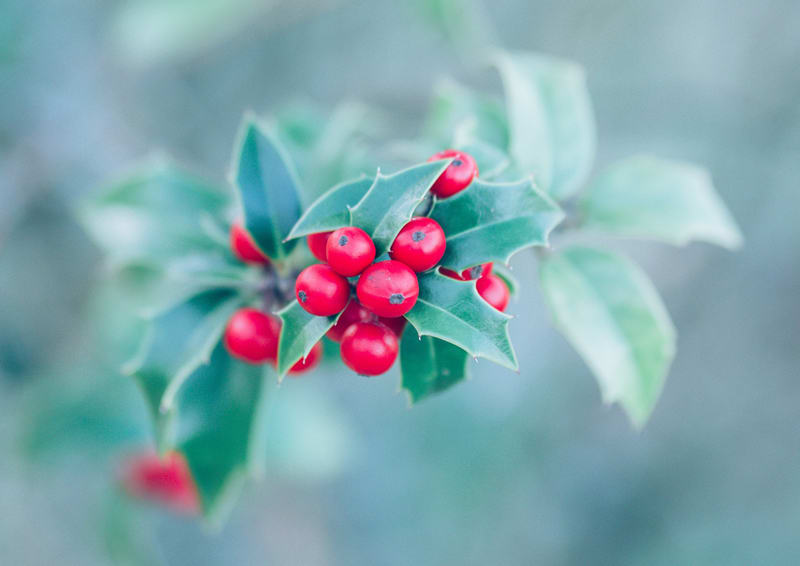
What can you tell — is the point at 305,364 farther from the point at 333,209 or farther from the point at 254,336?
the point at 333,209

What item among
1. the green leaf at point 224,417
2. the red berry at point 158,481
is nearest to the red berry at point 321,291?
the green leaf at point 224,417

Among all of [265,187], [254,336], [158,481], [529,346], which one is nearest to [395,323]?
[254,336]

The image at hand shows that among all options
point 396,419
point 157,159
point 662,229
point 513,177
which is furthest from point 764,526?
point 157,159

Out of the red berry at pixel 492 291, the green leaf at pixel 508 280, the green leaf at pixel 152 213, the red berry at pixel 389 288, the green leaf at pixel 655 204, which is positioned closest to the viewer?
the red berry at pixel 389 288

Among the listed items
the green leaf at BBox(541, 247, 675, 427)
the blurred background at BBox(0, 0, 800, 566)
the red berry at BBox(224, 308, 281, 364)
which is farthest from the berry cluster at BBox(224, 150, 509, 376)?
the blurred background at BBox(0, 0, 800, 566)

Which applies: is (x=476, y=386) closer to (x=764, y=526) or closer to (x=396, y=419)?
(x=396, y=419)

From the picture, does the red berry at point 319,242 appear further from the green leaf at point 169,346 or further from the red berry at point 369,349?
the green leaf at point 169,346
